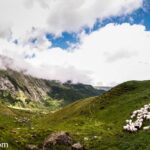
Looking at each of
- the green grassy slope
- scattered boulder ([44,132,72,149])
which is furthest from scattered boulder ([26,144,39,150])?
the green grassy slope

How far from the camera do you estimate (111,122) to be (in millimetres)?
107000

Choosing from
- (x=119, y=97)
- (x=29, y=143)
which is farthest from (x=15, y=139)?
(x=119, y=97)

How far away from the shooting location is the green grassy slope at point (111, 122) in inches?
2488

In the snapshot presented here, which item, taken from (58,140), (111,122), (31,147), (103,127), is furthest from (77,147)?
(111,122)

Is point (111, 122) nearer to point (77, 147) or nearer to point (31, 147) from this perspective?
point (77, 147)

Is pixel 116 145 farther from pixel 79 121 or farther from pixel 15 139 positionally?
pixel 79 121

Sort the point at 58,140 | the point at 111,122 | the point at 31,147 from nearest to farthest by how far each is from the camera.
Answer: the point at 31,147
the point at 58,140
the point at 111,122

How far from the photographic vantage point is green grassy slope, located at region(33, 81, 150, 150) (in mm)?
63188

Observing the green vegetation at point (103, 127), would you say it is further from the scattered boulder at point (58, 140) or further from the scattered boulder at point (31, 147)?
the scattered boulder at point (58, 140)

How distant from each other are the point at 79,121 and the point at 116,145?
59.8 m

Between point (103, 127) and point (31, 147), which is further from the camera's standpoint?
point (103, 127)

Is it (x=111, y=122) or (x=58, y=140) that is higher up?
(x=111, y=122)

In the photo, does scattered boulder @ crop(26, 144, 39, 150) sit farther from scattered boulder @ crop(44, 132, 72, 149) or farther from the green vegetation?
scattered boulder @ crop(44, 132, 72, 149)

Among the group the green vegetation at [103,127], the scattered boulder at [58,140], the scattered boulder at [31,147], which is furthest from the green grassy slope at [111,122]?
the scattered boulder at [31,147]
